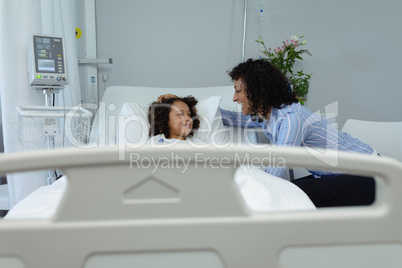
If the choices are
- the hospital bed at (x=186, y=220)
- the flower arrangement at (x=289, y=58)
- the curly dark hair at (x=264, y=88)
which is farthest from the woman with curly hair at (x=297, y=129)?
the flower arrangement at (x=289, y=58)

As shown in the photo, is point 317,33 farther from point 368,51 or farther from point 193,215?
point 193,215

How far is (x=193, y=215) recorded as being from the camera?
0.69 metres

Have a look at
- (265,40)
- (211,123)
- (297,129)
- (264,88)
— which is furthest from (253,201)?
(265,40)

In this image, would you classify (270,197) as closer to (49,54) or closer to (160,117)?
(160,117)

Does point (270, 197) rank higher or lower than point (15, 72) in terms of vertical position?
lower

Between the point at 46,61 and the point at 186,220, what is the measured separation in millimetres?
1740

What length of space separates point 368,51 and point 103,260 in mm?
3983

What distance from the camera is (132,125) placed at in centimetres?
241

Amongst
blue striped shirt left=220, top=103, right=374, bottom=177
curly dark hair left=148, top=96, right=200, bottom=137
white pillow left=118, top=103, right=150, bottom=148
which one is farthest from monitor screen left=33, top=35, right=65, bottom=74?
blue striped shirt left=220, top=103, right=374, bottom=177

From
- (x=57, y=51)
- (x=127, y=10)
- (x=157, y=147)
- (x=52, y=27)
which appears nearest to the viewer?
(x=157, y=147)

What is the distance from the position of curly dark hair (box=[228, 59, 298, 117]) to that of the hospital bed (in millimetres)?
1298

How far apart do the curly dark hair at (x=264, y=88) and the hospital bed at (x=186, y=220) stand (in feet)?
4.26

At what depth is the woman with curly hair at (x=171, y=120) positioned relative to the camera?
236 centimetres

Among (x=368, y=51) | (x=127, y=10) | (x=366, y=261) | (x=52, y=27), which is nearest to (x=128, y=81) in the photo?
(x=127, y=10)
